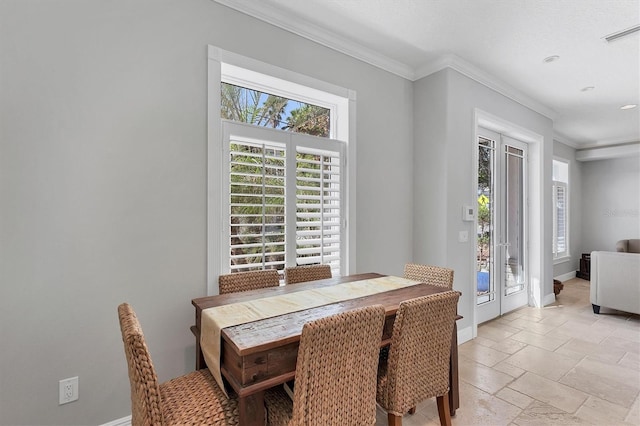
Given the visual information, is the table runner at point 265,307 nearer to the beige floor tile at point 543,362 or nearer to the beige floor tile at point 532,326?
the beige floor tile at point 543,362

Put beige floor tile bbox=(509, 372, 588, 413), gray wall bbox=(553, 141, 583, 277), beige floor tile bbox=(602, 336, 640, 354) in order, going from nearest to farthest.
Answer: beige floor tile bbox=(509, 372, 588, 413)
beige floor tile bbox=(602, 336, 640, 354)
gray wall bbox=(553, 141, 583, 277)

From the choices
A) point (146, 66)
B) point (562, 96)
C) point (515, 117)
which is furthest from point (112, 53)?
point (562, 96)

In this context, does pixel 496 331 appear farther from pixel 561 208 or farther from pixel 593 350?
pixel 561 208

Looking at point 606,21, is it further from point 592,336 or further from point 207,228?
point 207,228

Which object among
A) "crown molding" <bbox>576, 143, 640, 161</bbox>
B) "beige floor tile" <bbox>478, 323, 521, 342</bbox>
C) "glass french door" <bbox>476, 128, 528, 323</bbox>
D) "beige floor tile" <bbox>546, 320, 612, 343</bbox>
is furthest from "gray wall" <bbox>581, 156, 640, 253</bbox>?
"beige floor tile" <bbox>478, 323, 521, 342</bbox>

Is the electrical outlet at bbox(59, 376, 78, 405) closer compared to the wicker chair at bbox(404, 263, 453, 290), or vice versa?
the electrical outlet at bbox(59, 376, 78, 405)

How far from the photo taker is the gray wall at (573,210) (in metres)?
6.39

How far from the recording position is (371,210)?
3.03 metres

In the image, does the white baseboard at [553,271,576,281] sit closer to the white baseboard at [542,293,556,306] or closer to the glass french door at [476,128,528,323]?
the white baseboard at [542,293,556,306]

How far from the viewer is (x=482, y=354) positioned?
297 cm

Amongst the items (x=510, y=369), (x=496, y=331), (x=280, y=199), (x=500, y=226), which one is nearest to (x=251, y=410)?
(x=280, y=199)

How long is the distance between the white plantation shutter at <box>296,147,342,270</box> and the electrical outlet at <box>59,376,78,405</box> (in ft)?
5.06

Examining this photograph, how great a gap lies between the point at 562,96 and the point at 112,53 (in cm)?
489

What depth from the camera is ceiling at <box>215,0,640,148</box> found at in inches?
90.4
